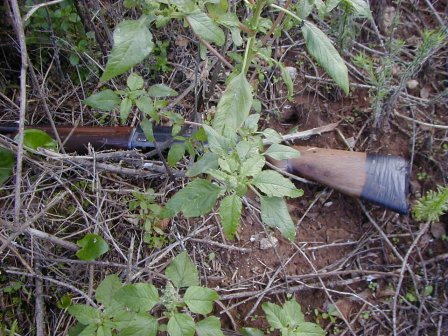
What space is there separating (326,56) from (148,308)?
0.90 meters

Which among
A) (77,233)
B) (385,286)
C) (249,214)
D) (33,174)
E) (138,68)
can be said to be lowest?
(385,286)

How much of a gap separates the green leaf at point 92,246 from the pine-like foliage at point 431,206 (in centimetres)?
127

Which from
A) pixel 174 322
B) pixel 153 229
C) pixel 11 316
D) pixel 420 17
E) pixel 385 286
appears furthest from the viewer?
pixel 420 17

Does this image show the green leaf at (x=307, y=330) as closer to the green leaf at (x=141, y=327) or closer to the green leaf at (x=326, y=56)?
the green leaf at (x=141, y=327)

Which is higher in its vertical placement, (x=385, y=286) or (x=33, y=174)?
(x=33, y=174)

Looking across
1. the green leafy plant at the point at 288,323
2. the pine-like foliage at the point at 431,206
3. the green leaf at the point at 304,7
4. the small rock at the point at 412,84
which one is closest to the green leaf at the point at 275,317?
the green leafy plant at the point at 288,323

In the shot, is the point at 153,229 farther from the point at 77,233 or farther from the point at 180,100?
the point at 180,100

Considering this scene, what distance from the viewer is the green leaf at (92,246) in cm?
157

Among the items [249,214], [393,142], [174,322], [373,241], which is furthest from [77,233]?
[393,142]

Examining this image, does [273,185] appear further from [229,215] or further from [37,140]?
[37,140]

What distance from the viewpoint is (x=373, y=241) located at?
196cm

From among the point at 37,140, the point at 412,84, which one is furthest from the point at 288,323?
the point at 412,84

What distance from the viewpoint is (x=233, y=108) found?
120cm

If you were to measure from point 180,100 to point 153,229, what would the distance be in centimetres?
62
